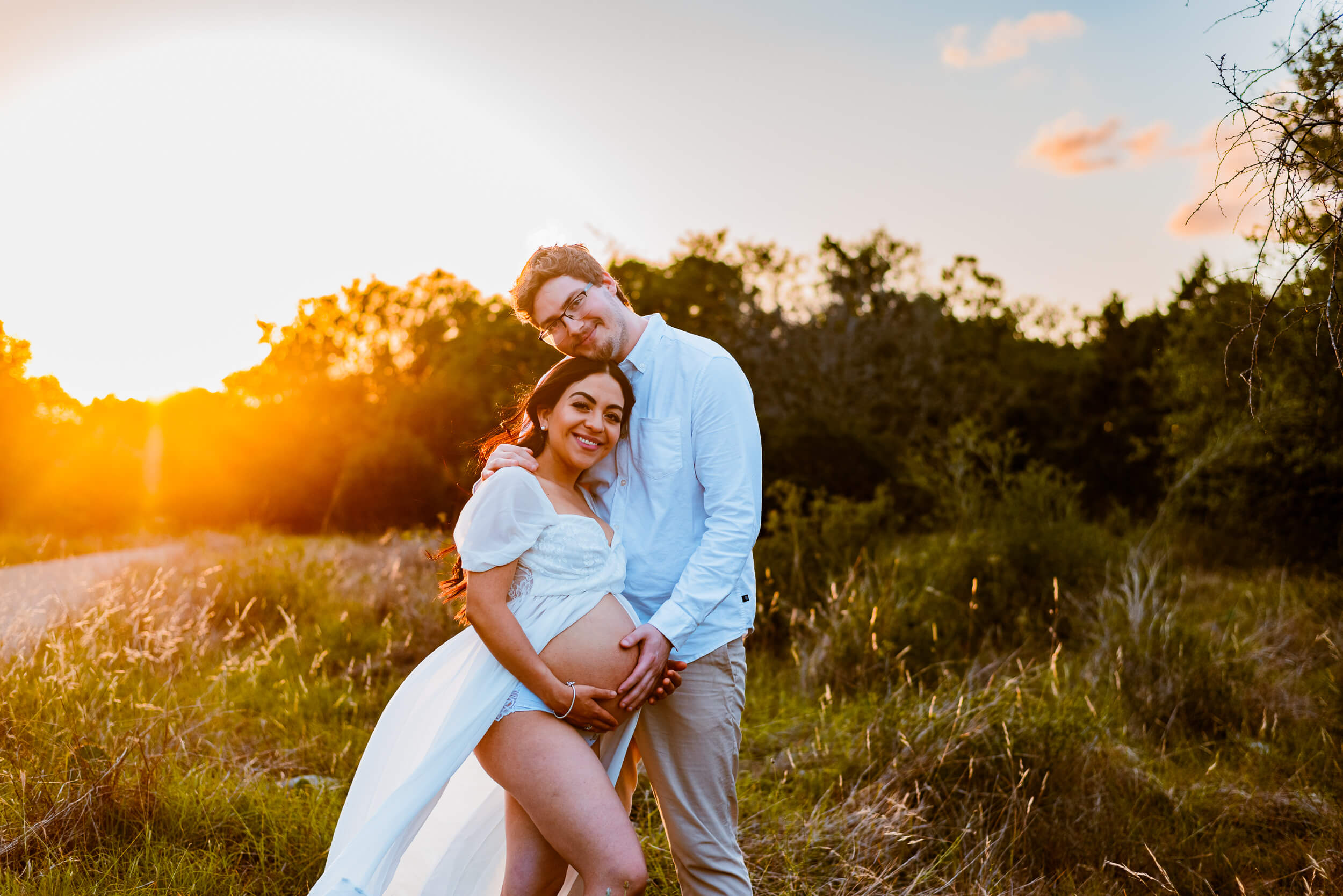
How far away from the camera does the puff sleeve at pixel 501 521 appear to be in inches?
96.6

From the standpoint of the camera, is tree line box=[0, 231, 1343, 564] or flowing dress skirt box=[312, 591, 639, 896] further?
tree line box=[0, 231, 1343, 564]

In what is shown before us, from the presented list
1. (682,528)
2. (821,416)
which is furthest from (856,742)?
(821,416)

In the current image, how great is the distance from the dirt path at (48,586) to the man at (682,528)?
3.45m

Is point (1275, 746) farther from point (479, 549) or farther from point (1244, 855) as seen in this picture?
point (479, 549)

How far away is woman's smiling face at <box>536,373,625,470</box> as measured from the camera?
2703 millimetres

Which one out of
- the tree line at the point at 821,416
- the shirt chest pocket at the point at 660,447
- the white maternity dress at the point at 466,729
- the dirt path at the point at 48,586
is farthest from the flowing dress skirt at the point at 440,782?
the tree line at the point at 821,416

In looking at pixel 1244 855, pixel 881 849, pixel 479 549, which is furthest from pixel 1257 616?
pixel 479 549

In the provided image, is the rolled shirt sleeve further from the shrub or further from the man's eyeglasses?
the shrub

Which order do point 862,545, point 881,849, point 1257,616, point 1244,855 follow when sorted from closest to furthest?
point 881,849, point 1244,855, point 1257,616, point 862,545

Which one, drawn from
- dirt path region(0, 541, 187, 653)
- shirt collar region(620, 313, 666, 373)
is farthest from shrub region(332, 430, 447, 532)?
shirt collar region(620, 313, 666, 373)

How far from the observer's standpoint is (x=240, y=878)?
326 cm

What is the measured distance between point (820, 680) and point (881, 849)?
7.12 feet

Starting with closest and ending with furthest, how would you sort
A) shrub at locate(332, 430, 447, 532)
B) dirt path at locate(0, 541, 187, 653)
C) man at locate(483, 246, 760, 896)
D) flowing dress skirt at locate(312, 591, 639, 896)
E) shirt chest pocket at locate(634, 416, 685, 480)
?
flowing dress skirt at locate(312, 591, 639, 896) → man at locate(483, 246, 760, 896) → shirt chest pocket at locate(634, 416, 685, 480) → dirt path at locate(0, 541, 187, 653) → shrub at locate(332, 430, 447, 532)

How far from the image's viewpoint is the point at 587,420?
269 centimetres
